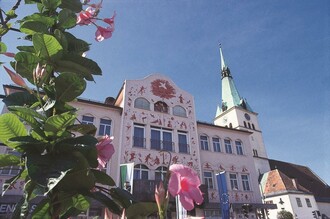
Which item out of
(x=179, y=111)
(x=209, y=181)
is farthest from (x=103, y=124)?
(x=209, y=181)

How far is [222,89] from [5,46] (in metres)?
50.6

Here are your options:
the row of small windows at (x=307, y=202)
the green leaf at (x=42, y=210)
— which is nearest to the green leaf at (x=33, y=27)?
the green leaf at (x=42, y=210)

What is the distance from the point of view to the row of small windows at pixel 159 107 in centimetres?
1935

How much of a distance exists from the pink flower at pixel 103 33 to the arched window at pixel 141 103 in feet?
57.6

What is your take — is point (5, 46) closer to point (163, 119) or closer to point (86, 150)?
point (86, 150)

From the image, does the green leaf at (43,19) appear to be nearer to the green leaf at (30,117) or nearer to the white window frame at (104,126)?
the green leaf at (30,117)

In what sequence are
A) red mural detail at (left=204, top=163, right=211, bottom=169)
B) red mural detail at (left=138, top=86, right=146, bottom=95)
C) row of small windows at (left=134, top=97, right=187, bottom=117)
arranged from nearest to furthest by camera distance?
row of small windows at (left=134, top=97, right=187, bottom=117)
red mural detail at (left=204, top=163, right=211, bottom=169)
red mural detail at (left=138, top=86, right=146, bottom=95)

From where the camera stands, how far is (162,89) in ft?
68.8

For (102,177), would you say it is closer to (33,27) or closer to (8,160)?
(8,160)

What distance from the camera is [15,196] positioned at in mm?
12922

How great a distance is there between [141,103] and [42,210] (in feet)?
61.0

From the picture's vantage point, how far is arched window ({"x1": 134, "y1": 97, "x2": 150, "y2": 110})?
63.1ft

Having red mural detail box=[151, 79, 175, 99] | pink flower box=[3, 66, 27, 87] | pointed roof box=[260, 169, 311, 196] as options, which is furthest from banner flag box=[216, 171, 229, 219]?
pointed roof box=[260, 169, 311, 196]

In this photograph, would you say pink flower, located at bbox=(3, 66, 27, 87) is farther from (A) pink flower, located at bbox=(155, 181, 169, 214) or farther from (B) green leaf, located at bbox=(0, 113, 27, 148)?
(A) pink flower, located at bbox=(155, 181, 169, 214)
